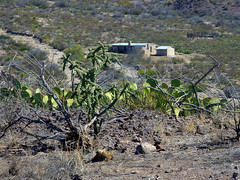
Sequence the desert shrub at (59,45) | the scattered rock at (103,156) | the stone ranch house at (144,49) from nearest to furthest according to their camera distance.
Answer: the scattered rock at (103,156) → the stone ranch house at (144,49) → the desert shrub at (59,45)

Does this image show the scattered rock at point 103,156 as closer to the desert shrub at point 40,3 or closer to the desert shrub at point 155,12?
the desert shrub at point 40,3

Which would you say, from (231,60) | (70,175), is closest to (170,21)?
(231,60)

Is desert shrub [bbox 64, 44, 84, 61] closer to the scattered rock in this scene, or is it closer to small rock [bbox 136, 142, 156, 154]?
small rock [bbox 136, 142, 156, 154]

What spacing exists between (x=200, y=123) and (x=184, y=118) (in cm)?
50

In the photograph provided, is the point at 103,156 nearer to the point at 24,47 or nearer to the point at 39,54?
the point at 39,54

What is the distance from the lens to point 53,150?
Answer: 17.0ft

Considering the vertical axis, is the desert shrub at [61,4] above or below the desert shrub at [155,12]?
above

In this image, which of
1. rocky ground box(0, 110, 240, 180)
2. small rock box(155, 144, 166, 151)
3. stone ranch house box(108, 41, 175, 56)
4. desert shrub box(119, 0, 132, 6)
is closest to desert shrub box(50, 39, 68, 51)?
stone ranch house box(108, 41, 175, 56)

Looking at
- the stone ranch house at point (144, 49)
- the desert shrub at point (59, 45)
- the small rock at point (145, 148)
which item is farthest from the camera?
the desert shrub at point (59, 45)

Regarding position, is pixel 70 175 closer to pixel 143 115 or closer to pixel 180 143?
pixel 180 143

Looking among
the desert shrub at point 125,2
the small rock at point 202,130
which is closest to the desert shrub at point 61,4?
the desert shrub at point 125,2

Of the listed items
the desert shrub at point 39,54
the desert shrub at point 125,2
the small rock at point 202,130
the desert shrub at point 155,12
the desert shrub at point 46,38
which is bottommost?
the small rock at point 202,130

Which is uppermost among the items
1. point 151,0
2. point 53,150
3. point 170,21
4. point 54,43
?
point 151,0

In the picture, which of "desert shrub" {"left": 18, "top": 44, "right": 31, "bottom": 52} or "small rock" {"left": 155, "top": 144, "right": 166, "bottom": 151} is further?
"desert shrub" {"left": 18, "top": 44, "right": 31, "bottom": 52}
